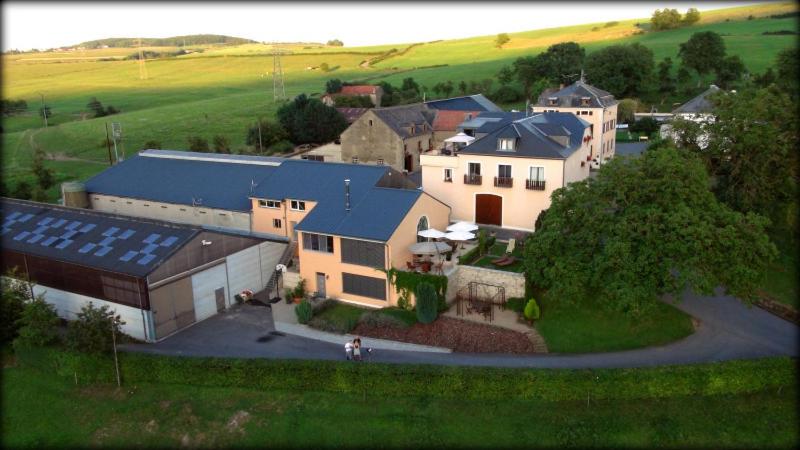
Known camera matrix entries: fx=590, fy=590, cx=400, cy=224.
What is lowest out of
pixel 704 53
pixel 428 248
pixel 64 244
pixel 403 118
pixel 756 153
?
pixel 428 248

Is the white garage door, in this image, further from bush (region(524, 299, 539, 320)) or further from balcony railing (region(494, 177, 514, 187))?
balcony railing (region(494, 177, 514, 187))

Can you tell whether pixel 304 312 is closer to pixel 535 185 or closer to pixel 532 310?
pixel 532 310

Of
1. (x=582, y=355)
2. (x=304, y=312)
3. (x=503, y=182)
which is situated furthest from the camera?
(x=503, y=182)

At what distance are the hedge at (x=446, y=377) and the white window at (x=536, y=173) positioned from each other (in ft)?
64.8

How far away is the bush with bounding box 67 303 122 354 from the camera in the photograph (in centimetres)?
2795

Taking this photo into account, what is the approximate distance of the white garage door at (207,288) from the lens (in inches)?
1329

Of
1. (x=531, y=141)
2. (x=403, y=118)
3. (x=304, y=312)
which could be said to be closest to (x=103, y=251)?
(x=304, y=312)

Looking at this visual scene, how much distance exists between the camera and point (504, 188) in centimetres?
4325

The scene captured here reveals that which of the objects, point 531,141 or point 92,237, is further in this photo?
point 531,141

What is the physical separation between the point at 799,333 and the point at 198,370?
2861 centimetres

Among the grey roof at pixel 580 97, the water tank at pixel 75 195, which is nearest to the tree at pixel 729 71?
the grey roof at pixel 580 97

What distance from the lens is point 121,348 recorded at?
30.8m

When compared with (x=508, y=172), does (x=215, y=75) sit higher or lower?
higher

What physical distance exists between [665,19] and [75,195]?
460ft
